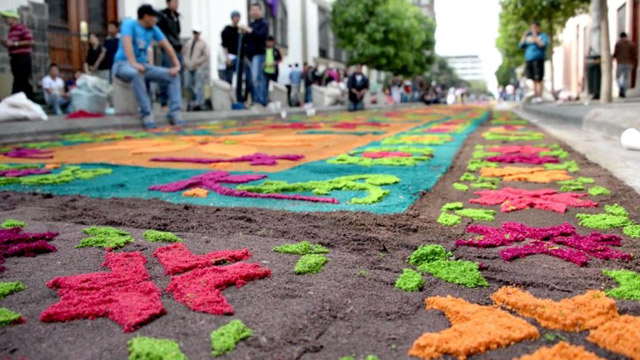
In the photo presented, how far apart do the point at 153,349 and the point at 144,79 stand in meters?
8.23

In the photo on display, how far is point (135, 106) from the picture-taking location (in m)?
9.87

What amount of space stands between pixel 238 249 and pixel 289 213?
595 millimetres

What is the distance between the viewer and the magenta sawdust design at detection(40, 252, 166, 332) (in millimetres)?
1350

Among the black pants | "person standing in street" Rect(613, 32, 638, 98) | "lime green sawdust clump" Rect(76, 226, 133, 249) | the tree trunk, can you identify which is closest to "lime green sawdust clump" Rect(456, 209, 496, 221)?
"lime green sawdust clump" Rect(76, 226, 133, 249)

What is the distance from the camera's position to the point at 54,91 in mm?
12211

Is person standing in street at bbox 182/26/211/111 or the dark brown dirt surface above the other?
person standing in street at bbox 182/26/211/111

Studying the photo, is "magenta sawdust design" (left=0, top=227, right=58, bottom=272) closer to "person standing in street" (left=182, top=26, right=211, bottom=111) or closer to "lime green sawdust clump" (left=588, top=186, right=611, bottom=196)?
"lime green sawdust clump" (left=588, top=186, right=611, bottom=196)

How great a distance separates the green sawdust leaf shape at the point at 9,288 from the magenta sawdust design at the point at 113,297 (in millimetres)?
72

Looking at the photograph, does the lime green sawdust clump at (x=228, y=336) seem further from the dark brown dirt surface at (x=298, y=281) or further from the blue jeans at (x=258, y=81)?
the blue jeans at (x=258, y=81)

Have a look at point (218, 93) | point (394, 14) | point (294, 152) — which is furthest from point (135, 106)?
point (394, 14)

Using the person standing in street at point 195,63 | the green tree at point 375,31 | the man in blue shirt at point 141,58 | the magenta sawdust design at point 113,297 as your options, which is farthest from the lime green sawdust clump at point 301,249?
the green tree at point 375,31

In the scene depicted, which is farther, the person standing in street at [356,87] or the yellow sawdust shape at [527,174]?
the person standing in street at [356,87]

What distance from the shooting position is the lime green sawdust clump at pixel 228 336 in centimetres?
120

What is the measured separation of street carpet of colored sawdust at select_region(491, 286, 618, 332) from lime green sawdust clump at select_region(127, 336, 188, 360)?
0.75 metres
